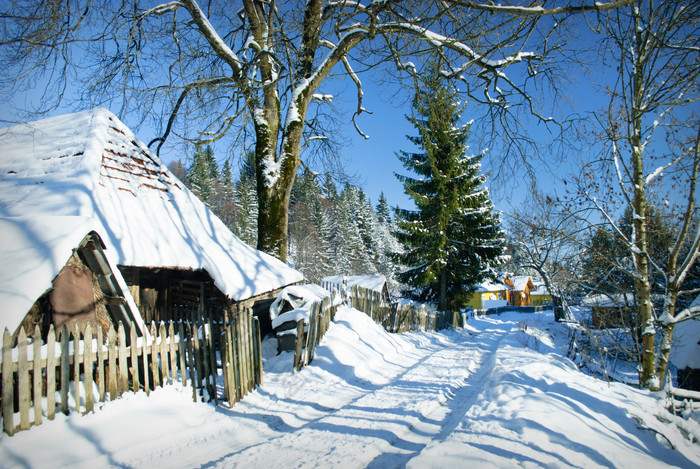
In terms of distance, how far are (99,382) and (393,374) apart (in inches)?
218

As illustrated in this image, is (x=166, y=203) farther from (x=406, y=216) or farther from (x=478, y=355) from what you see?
(x=406, y=216)

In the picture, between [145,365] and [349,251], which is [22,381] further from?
[349,251]

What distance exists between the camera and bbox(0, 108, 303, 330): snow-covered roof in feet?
14.8

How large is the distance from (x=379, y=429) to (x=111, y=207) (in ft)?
21.0

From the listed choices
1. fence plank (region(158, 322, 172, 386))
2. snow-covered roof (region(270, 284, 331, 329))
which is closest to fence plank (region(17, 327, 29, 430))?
fence plank (region(158, 322, 172, 386))

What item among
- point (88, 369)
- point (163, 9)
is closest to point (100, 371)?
point (88, 369)

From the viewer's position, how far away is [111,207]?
22.2 feet

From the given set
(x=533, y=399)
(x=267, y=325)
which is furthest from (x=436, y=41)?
(x=267, y=325)

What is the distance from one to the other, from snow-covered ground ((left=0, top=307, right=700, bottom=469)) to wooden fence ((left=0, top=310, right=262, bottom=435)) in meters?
0.17

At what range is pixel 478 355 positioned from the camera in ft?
36.1

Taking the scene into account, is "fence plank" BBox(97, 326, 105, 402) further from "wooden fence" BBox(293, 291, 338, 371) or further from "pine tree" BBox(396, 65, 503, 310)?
"pine tree" BBox(396, 65, 503, 310)

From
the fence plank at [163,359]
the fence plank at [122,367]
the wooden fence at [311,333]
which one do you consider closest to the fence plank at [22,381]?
the fence plank at [122,367]

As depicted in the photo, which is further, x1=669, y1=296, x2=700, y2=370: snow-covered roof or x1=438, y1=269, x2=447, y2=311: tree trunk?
x1=438, y1=269, x2=447, y2=311: tree trunk

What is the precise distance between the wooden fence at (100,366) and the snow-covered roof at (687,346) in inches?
420
